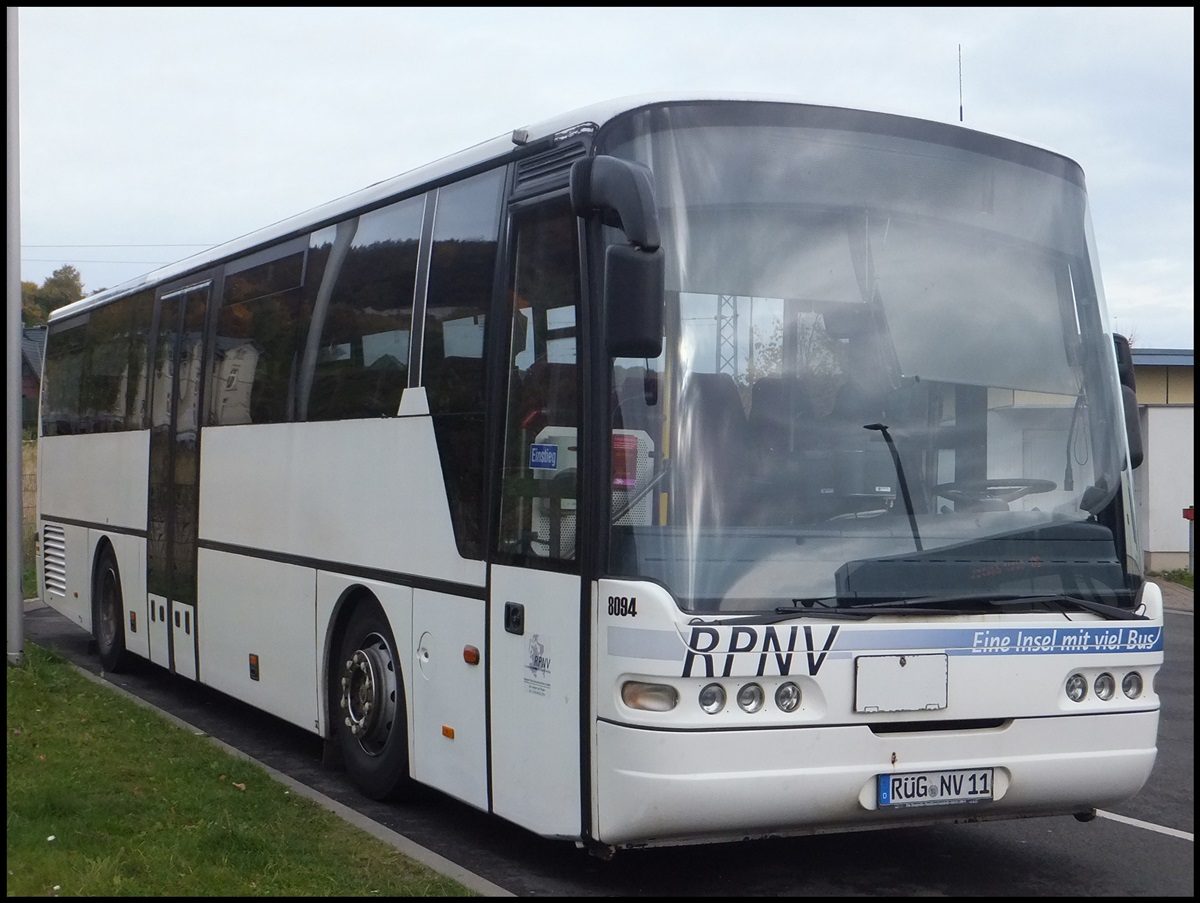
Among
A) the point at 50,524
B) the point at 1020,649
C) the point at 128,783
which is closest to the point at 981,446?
the point at 1020,649

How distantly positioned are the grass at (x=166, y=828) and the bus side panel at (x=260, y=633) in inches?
23.8

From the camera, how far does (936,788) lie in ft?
19.8

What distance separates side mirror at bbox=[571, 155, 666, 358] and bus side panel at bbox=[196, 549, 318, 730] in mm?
3821

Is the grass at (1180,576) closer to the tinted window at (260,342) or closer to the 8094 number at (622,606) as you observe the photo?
the tinted window at (260,342)

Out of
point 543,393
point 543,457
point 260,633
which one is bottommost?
point 260,633

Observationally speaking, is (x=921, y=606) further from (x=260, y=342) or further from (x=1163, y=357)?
(x=1163, y=357)

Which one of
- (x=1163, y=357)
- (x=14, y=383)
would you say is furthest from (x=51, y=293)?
(x=14, y=383)

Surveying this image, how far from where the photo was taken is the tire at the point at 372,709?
7859 mm

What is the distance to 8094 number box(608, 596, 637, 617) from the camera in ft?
18.9

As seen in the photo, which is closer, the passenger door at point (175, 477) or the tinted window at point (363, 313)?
the tinted window at point (363, 313)

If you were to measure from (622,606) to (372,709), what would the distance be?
2.73 m

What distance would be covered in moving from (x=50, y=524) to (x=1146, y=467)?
21342mm

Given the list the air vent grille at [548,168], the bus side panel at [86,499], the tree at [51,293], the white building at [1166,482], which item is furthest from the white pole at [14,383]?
the tree at [51,293]

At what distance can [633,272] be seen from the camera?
5688 millimetres
